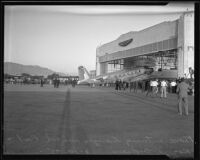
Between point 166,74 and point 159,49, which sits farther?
point 166,74

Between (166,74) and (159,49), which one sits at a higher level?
(159,49)

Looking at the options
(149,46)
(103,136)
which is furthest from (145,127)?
(149,46)

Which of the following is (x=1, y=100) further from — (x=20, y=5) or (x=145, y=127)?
(x=145, y=127)

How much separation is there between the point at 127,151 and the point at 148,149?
42cm

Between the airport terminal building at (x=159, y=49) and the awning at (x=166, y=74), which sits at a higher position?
the airport terminal building at (x=159, y=49)

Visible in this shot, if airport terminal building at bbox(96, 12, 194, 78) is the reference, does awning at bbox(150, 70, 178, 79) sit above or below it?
below

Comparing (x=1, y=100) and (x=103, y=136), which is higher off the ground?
(x=1, y=100)

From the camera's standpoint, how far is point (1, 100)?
341cm

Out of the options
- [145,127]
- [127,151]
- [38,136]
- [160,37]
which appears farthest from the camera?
[160,37]

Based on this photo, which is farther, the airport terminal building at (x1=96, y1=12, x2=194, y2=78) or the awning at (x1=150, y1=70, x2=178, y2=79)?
the awning at (x1=150, y1=70, x2=178, y2=79)

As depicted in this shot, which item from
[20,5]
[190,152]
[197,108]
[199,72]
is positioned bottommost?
[190,152]

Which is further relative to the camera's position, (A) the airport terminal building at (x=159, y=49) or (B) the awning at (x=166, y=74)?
(B) the awning at (x=166, y=74)

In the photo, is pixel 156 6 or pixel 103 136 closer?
pixel 156 6
